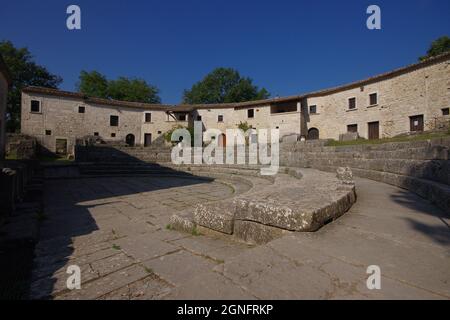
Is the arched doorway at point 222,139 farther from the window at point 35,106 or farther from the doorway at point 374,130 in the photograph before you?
the window at point 35,106

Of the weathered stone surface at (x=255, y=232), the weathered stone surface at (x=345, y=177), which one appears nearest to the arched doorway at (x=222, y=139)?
the weathered stone surface at (x=345, y=177)

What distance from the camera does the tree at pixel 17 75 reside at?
29.1 metres

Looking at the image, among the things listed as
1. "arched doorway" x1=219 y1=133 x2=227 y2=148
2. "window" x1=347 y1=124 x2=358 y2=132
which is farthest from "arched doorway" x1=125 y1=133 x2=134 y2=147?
"window" x1=347 y1=124 x2=358 y2=132

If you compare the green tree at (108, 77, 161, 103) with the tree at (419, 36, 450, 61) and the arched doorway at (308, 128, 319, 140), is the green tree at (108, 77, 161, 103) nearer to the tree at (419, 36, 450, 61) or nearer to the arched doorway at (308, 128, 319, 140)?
the arched doorway at (308, 128, 319, 140)

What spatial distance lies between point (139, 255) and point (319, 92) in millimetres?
26734

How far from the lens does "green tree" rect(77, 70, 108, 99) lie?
3712 cm

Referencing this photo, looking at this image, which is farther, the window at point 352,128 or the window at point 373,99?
the window at point 352,128

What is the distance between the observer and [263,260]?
1.60 metres

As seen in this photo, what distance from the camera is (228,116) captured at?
3000 cm

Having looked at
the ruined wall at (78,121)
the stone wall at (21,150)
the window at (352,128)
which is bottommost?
the stone wall at (21,150)

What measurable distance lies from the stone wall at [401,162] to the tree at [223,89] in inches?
1398

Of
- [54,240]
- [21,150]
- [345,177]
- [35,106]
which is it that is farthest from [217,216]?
[35,106]

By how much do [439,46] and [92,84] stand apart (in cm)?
5056

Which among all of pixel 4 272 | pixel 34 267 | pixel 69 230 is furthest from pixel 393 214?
pixel 69 230
